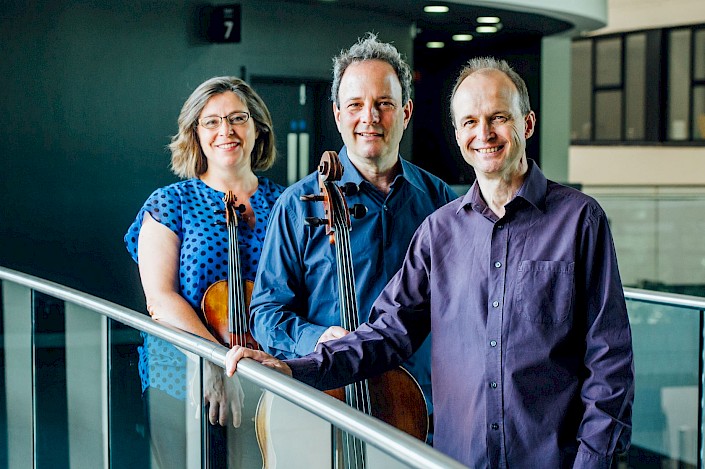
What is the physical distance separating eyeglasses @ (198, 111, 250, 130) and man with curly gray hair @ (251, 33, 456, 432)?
59 cm

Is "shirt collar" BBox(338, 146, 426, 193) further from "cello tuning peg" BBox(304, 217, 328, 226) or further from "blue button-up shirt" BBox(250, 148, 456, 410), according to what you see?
"cello tuning peg" BBox(304, 217, 328, 226)

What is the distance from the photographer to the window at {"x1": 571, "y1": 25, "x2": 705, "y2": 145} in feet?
46.2

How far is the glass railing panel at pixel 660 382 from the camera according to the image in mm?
5098

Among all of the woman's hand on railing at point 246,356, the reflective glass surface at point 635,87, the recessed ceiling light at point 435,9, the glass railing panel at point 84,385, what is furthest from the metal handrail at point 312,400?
the reflective glass surface at point 635,87

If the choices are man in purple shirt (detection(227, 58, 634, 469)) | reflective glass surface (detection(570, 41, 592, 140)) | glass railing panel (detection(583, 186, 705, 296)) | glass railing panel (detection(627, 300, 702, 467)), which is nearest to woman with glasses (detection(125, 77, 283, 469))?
man in purple shirt (detection(227, 58, 634, 469))

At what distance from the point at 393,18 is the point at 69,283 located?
3912mm

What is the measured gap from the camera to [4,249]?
194 inches

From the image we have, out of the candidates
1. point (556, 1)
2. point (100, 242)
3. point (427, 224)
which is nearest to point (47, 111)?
point (100, 242)

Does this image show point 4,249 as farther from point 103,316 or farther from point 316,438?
point 316,438

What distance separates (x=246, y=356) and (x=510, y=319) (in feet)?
1.74

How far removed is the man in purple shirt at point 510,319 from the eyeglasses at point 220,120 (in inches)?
46.7

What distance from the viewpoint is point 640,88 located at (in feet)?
48.1

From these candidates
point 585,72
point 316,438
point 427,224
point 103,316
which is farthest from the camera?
point 585,72

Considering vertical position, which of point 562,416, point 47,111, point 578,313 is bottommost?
point 562,416
